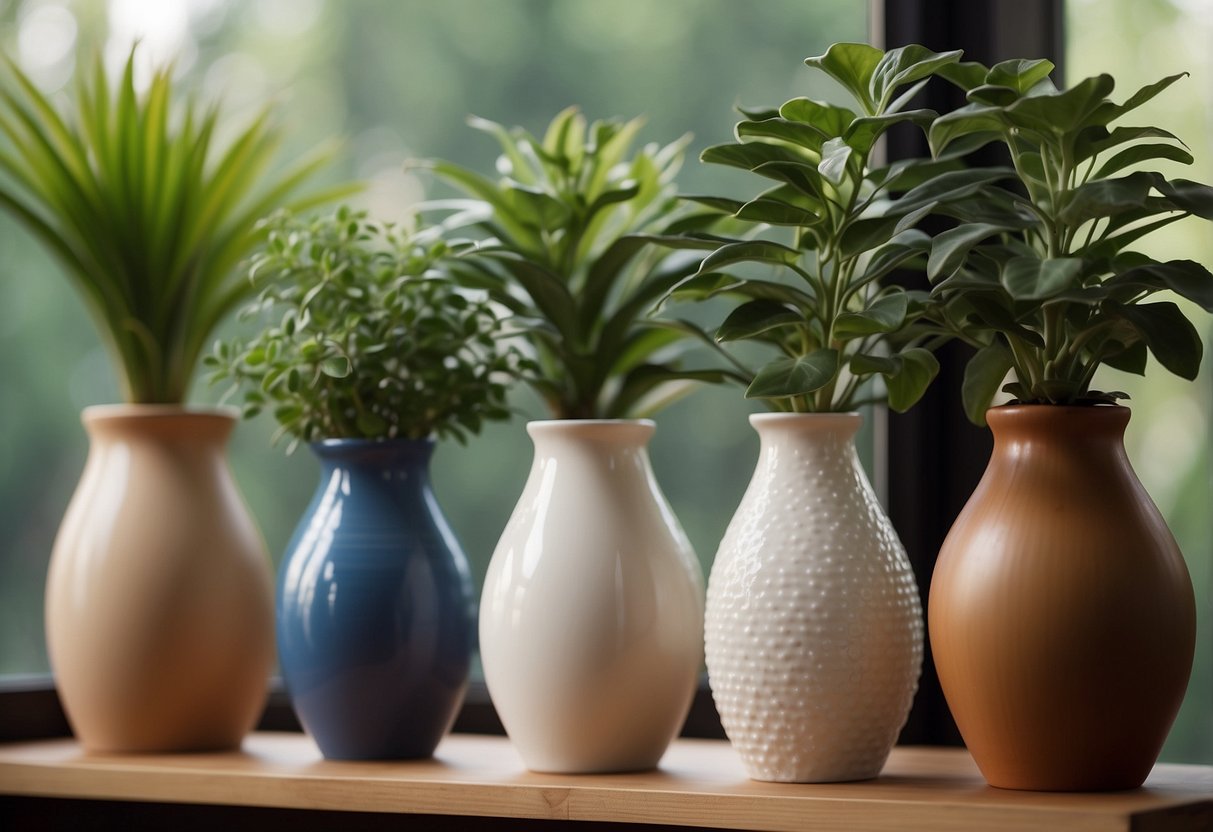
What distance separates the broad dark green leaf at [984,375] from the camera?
92cm

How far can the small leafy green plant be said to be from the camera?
41.8 inches

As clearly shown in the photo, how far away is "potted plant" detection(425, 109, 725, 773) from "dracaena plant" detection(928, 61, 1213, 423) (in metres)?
0.19

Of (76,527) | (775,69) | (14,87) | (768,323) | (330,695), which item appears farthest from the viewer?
(14,87)

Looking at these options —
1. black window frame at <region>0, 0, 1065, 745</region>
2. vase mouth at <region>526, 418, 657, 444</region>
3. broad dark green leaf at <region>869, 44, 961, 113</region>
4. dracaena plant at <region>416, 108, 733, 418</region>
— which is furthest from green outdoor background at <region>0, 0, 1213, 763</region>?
broad dark green leaf at <region>869, 44, 961, 113</region>

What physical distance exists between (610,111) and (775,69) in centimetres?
18

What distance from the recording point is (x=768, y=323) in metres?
0.92

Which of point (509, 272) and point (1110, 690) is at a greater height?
point (509, 272)

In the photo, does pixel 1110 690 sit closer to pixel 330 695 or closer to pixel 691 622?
pixel 691 622

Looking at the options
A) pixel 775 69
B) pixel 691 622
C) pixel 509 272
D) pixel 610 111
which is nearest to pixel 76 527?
pixel 509 272

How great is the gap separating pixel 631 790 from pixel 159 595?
0.48m

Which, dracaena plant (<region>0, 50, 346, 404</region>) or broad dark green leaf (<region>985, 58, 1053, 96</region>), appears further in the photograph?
dracaena plant (<region>0, 50, 346, 404</region>)

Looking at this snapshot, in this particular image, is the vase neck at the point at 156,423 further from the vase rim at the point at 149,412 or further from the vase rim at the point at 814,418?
the vase rim at the point at 814,418

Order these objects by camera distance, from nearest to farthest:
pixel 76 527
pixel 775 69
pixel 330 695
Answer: pixel 330 695
pixel 76 527
pixel 775 69

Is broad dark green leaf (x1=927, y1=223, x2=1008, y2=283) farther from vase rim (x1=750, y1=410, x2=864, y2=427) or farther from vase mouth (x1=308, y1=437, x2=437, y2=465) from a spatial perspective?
vase mouth (x1=308, y1=437, x2=437, y2=465)
